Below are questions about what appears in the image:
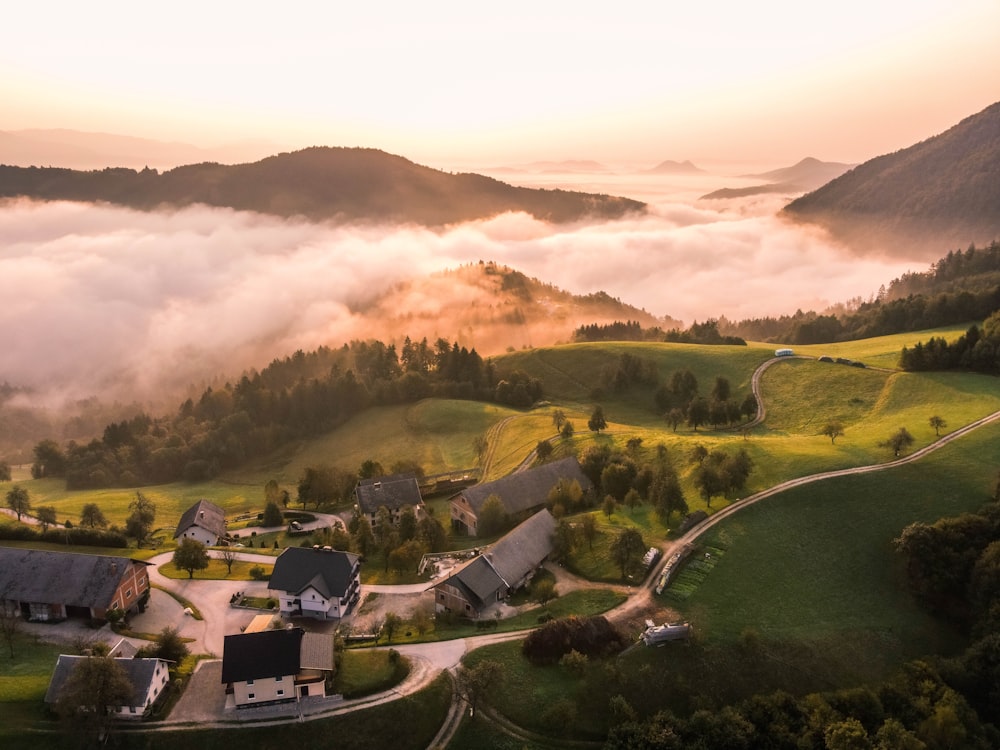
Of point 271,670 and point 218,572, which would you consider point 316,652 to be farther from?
point 218,572

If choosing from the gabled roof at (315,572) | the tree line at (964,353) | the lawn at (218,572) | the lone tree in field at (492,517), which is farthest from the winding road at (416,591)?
the tree line at (964,353)

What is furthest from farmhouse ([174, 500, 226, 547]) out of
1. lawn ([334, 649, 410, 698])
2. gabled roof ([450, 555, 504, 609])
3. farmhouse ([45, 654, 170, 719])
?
lawn ([334, 649, 410, 698])

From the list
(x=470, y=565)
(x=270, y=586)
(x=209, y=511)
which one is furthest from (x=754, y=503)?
→ (x=209, y=511)

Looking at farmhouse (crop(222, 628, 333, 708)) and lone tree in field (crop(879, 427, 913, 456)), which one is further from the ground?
lone tree in field (crop(879, 427, 913, 456))

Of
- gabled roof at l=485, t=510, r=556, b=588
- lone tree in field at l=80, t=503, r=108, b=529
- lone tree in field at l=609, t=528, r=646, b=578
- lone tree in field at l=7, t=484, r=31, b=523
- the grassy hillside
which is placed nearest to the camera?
lone tree in field at l=609, t=528, r=646, b=578

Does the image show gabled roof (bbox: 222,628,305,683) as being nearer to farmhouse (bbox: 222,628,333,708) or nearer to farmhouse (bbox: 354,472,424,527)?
farmhouse (bbox: 222,628,333,708)

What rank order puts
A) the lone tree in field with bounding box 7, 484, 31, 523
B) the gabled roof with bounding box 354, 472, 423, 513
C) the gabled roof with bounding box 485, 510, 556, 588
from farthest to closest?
1. the lone tree in field with bounding box 7, 484, 31, 523
2. the gabled roof with bounding box 354, 472, 423, 513
3. the gabled roof with bounding box 485, 510, 556, 588

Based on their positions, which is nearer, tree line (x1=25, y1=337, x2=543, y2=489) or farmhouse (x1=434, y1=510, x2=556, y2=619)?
farmhouse (x1=434, y1=510, x2=556, y2=619)
